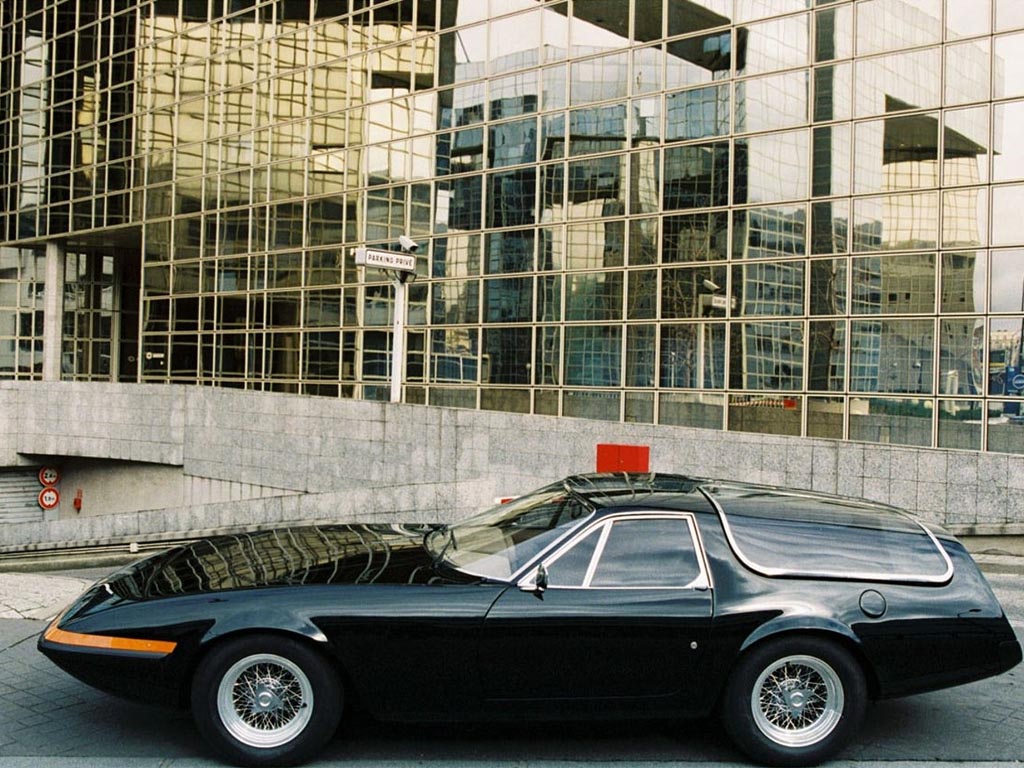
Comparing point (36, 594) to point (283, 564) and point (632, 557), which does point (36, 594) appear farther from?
point (632, 557)

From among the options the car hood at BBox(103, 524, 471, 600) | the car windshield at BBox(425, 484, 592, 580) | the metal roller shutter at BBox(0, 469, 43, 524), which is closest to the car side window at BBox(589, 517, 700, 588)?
the car windshield at BBox(425, 484, 592, 580)

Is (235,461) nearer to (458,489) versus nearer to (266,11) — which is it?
(458,489)

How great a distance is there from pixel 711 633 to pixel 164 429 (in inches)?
822

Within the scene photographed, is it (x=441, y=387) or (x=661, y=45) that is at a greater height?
(x=661, y=45)

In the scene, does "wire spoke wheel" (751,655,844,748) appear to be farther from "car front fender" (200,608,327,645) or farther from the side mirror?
"car front fender" (200,608,327,645)

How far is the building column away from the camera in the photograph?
101 feet

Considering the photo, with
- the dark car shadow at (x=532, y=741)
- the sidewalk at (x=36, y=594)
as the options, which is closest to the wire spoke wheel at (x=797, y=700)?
the dark car shadow at (x=532, y=741)

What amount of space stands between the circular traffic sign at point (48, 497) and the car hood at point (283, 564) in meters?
24.8

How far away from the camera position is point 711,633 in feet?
13.9

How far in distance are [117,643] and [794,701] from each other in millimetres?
2941

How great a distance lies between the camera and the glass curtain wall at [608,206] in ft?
44.3

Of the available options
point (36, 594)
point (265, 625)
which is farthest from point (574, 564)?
point (36, 594)

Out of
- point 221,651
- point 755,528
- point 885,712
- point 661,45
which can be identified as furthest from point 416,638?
point 661,45

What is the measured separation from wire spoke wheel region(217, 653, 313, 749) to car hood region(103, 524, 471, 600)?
1.18 feet
